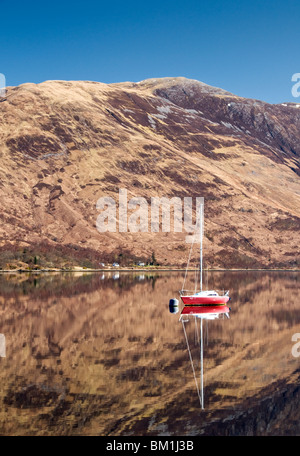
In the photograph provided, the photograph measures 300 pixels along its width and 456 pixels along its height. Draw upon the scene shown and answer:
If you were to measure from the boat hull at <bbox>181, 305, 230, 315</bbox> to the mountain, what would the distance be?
7098cm

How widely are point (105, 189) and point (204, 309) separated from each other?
348ft

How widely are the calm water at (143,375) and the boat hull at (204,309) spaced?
11.2 ft

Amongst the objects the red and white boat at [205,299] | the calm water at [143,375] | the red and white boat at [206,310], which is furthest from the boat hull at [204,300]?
the calm water at [143,375]

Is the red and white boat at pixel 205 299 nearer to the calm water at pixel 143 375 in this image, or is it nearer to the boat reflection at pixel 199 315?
the boat reflection at pixel 199 315

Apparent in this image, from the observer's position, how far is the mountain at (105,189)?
439 ft

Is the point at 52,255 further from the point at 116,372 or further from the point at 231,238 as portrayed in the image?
the point at 116,372

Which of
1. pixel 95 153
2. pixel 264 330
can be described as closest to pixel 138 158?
pixel 95 153

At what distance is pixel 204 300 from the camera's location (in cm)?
4756

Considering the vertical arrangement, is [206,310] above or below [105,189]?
below

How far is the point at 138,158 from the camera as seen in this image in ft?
565

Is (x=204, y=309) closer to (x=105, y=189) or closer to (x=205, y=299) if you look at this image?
(x=205, y=299)

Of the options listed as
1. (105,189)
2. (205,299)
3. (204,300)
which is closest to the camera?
(205,299)

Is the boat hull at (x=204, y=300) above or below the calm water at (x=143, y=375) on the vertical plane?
above

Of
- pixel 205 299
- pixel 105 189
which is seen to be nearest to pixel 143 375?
pixel 205 299
